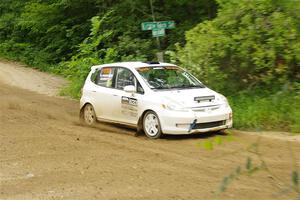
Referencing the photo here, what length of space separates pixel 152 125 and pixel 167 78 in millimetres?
1319

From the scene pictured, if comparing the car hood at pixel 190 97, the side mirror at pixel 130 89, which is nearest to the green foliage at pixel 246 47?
the car hood at pixel 190 97

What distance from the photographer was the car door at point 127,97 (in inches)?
455

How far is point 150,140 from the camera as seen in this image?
10.9 metres

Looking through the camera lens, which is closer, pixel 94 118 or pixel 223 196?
pixel 223 196

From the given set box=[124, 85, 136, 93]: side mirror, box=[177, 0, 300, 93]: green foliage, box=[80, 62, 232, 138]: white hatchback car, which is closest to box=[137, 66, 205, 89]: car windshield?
box=[80, 62, 232, 138]: white hatchback car

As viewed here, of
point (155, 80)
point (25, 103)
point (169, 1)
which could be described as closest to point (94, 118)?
point (155, 80)

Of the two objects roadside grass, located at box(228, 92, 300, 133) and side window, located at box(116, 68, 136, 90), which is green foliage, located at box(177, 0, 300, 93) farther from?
side window, located at box(116, 68, 136, 90)

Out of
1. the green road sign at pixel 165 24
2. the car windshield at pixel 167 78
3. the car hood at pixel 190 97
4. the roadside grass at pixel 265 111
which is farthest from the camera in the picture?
the green road sign at pixel 165 24

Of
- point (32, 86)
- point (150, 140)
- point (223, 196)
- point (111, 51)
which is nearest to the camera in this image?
point (223, 196)

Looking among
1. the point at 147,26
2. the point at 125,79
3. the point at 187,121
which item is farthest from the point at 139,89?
the point at 147,26

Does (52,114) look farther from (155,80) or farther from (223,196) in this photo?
(223,196)

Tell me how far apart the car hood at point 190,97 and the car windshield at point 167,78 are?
1.24 feet

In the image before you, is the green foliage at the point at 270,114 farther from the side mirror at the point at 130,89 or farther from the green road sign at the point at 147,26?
the green road sign at the point at 147,26

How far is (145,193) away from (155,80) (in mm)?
5411
